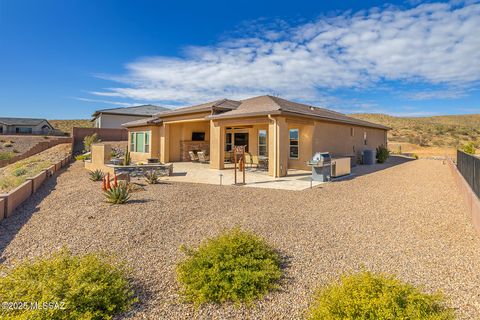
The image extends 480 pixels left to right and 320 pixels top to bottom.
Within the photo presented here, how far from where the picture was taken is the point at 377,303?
277cm

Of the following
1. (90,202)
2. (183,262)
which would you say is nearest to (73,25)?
(90,202)

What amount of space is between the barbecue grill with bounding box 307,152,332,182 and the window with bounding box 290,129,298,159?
3.45 meters

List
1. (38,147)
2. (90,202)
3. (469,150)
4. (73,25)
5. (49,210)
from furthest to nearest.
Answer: (38,147) → (469,150) → (73,25) → (90,202) → (49,210)

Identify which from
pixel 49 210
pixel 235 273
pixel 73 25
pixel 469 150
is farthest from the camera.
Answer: pixel 469 150

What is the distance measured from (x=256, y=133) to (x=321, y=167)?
6.61 meters

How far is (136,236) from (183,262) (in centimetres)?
179

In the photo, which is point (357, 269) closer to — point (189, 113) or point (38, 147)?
point (189, 113)

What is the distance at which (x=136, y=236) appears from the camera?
568 cm

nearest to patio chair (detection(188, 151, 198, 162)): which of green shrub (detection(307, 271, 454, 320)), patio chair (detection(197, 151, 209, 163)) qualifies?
patio chair (detection(197, 151, 209, 163))

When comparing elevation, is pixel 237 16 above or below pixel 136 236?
above

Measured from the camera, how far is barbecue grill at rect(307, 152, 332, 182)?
40.5 ft

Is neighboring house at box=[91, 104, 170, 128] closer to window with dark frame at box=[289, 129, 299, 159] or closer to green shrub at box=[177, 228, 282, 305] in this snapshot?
window with dark frame at box=[289, 129, 299, 159]

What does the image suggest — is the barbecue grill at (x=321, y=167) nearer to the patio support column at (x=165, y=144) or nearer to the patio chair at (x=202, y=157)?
the patio chair at (x=202, y=157)

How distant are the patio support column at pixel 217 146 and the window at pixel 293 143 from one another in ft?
A: 13.6
